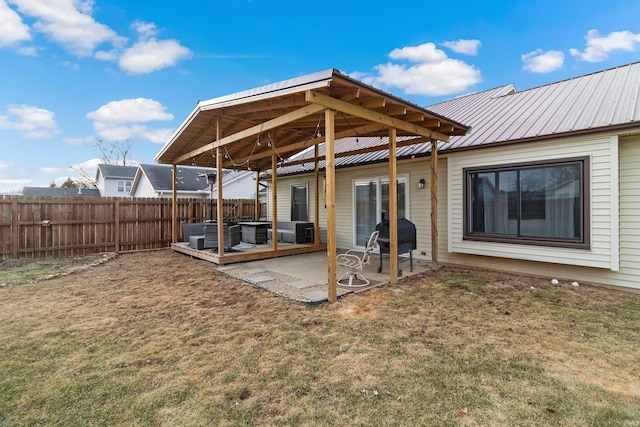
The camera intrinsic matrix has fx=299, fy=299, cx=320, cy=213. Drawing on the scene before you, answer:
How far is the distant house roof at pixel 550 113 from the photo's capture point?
197 inches

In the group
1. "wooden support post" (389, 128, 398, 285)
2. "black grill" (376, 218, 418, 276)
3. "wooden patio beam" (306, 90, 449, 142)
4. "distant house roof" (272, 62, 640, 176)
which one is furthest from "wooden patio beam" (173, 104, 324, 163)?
"black grill" (376, 218, 418, 276)

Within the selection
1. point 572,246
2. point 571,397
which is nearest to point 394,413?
point 571,397

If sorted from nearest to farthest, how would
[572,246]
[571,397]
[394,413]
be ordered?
[394,413] → [571,397] → [572,246]

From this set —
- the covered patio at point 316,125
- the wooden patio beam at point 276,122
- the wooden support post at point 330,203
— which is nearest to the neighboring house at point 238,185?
the covered patio at point 316,125

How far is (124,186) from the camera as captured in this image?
23609 millimetres

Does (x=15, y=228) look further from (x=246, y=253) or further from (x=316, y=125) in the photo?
(x=316, y=125)

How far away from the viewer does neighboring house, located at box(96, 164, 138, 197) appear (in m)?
23.0

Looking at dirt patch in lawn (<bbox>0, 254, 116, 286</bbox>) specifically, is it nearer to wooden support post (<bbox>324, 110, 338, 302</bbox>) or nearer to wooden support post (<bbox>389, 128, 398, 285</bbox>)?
wooden support post (<bbox>324, 110, 338, 302</bbox>)

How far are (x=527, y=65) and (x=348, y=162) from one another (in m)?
11.3

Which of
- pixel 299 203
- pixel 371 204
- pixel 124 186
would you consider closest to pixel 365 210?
pixel 371 204

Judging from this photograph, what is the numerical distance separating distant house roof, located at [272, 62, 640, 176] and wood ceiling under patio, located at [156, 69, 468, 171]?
0.69m

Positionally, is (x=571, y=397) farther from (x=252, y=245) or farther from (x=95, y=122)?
(x=95, y=122)

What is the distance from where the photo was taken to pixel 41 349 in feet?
9.37

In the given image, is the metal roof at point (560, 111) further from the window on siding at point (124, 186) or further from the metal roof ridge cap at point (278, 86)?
the window on siding at point (124, 186)
